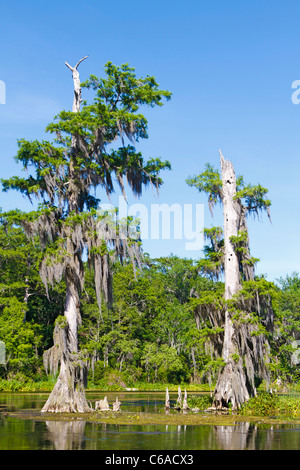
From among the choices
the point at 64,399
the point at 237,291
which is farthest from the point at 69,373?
the point at 237,291

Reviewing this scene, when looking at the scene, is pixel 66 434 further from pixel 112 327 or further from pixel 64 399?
pixel 112 327

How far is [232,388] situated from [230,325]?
329 cm

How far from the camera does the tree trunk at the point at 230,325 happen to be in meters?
25.2

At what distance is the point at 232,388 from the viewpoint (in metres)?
25.0

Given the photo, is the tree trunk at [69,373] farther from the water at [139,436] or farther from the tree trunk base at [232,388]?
the tree trunk base at [232,388]

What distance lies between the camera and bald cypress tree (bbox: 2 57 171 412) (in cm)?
2430

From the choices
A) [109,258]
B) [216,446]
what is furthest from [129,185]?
[216,446]

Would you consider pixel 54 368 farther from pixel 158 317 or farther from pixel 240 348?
pixel 158 317

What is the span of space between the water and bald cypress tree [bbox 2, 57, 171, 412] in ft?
14.8

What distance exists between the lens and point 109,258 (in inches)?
1007

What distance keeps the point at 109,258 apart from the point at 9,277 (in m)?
37.3

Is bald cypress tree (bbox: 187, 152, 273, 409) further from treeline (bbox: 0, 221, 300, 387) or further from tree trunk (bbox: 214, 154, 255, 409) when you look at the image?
treeline (bbox: 0, 221, 300, 387)

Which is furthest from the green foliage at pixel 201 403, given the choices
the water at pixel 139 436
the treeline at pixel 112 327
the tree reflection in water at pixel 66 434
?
the treeline at pixel 112 327
